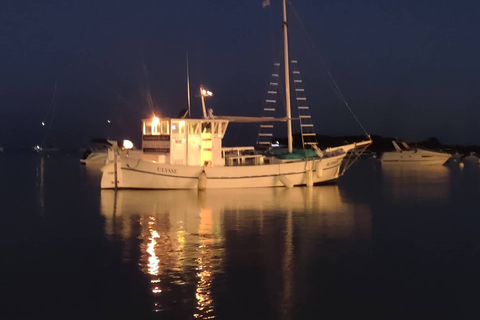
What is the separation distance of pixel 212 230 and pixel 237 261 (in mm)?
4101

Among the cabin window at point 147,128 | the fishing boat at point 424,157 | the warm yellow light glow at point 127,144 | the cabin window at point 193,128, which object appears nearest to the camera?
the cabin window at point 193,128

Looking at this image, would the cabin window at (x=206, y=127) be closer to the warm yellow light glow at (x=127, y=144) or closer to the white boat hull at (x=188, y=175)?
the white boat hull at (x=188, y=175)

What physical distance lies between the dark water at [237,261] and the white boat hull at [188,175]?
4490 mm

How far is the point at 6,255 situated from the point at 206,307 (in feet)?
19.3

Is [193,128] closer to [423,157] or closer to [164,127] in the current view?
[164,127]

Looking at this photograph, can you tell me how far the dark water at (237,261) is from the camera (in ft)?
29.4

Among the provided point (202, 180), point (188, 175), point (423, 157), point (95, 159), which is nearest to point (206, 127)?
point (188, 175)

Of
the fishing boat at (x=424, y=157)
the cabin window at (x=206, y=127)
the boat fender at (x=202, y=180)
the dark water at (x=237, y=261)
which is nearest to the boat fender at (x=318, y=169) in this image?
the cabin window at (x=206, y=127)

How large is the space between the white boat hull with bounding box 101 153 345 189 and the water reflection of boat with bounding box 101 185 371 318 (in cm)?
50

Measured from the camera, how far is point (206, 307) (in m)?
8.84

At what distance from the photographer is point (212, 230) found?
15.9m

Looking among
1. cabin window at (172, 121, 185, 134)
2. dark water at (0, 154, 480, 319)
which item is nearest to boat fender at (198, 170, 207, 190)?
cabin window at (172, 121, 185, 134)

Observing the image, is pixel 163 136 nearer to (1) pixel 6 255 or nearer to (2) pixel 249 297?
(1) pixel 6 255

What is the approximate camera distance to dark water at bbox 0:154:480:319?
897cm
